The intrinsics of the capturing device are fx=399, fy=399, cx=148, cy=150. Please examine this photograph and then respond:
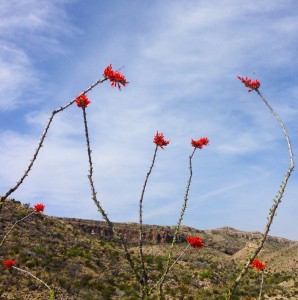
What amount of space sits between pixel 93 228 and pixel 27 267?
4163 cm

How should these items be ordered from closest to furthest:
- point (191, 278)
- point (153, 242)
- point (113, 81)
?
point (113, 81)
point (191, 278)
point (153, 242)

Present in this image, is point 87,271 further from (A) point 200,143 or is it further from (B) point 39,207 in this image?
(A) point 200,143

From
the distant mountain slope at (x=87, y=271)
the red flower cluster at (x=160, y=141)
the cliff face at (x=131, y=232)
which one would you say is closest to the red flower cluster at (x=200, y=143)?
the red flower cluster at (x=160, y=141)

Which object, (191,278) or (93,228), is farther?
(93,228)

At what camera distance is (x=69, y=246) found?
134 ft

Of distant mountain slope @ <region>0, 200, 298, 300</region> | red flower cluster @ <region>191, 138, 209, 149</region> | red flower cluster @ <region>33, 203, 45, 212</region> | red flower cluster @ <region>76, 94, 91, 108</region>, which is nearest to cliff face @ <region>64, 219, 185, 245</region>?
distant mountain slope @ <region>0, 200, 298, 300</region>

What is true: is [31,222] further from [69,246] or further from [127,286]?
[127,286]

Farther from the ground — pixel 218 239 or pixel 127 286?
pixel 218 239

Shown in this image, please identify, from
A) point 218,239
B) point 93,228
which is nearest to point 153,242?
point 93,228

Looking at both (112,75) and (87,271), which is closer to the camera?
(112,75)

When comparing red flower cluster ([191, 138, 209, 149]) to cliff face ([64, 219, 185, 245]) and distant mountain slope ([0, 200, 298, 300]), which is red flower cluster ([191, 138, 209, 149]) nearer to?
distant mountain slope ([0, 200, 298, 300])

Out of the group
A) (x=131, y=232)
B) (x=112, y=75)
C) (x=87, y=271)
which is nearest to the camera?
(x=112, y=75)

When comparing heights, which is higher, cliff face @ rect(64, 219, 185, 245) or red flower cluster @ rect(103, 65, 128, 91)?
cliff face @ rect(64, 219, 185, 245)

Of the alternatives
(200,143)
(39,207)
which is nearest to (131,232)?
(39,207)
